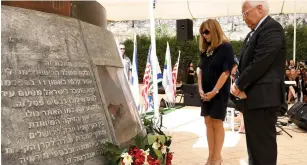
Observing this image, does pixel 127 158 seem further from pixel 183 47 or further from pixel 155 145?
pixel 183 47

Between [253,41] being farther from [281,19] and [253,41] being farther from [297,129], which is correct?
[281,19]

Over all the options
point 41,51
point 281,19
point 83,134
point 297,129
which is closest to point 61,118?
point 83,134

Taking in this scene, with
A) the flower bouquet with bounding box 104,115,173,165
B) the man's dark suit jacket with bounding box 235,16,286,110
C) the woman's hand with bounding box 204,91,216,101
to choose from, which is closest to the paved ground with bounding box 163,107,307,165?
the woman's hand with bounding box 204,91,216,101

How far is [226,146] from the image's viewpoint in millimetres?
5945

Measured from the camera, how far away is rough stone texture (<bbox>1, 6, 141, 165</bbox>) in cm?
211

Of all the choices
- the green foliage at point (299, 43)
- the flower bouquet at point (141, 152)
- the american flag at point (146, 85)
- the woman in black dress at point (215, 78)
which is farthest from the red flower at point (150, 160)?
the green foliage at point (299, 43)

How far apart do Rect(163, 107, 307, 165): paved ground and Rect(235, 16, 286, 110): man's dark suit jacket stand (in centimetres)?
181

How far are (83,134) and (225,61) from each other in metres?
2.17

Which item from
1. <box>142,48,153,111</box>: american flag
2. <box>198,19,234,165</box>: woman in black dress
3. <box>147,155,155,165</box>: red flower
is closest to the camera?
<box>147,155,155,165</box>: red flower

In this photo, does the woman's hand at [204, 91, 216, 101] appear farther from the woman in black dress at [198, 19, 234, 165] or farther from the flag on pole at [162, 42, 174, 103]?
the flag on pole at [162, 42, 174, 103]

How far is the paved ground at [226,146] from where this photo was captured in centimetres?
495

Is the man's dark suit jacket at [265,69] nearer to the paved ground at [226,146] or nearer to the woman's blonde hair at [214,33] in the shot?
the woman's blonde hair at [214,33]

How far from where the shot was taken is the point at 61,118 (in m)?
2.30

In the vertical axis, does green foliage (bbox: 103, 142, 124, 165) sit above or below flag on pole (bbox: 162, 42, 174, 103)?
above
